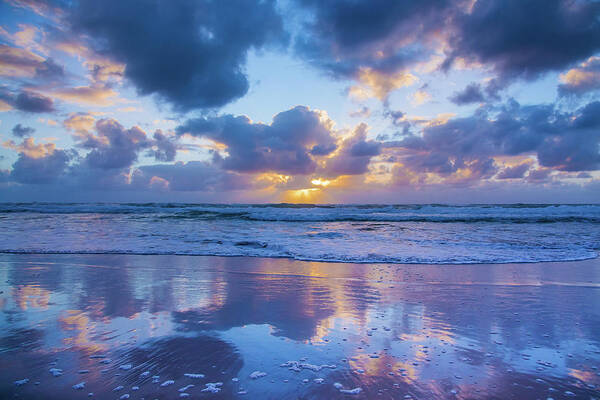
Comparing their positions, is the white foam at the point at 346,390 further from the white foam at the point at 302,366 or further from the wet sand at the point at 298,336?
the white foam at the point at 302,366

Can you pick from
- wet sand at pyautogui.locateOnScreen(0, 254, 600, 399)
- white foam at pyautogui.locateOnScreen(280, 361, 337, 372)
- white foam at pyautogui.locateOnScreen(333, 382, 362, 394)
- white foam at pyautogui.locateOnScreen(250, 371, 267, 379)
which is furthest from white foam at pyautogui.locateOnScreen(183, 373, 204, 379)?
white foam at pyautogui.locateOnScreen(333, 382, 362, 394)

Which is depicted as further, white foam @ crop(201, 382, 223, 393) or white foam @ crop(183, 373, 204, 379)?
white foam @ crop(183, 373, 204, 379)

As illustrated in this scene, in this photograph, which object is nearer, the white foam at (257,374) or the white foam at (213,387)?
the white foam at (213,387)

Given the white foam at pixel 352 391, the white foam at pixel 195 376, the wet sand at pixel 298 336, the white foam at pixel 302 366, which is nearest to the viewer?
the white foam at pixel 352 391

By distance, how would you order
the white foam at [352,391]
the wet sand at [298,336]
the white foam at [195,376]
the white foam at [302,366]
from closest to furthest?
the white foam at [352,391] → the wet sand at [298,336] → the white foam at [195,376] → the white foam at [302,366]

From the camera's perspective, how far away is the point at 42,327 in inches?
171

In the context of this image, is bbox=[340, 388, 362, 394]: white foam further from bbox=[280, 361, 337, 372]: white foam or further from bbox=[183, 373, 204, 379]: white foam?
bbox=[183, 373, 204, 379]: white foam

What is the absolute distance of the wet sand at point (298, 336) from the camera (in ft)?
9.78

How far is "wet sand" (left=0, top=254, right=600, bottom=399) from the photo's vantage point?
2.98m

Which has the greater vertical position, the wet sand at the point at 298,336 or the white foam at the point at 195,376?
the white foam at the point at 195,376

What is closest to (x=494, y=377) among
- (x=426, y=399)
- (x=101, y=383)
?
(x=426, y=399)

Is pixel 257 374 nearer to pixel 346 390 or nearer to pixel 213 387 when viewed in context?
pixel 213 387

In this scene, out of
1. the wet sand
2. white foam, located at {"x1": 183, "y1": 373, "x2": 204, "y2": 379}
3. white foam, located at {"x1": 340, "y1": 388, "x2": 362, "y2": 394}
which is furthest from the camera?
white foam, located at {"x1": 183, "y1": 373, "x2": 204, "y2": 379}

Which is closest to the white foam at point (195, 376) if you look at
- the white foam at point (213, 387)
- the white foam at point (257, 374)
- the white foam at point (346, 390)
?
the white foam at point (213, 387)
